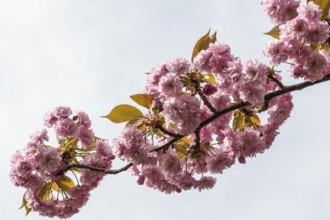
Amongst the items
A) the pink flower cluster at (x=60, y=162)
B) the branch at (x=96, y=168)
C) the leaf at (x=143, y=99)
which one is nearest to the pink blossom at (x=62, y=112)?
A: the pink flower cluster at (x=60, y=162)

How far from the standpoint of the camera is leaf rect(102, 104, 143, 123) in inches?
193

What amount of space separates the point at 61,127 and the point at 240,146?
189cm

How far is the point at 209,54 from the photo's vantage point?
4738 mm

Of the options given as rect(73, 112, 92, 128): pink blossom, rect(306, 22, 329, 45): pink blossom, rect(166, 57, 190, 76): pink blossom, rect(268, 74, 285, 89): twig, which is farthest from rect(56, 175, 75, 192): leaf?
rect(306, 22, 329, 45): pink blossom

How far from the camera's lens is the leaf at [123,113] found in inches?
193

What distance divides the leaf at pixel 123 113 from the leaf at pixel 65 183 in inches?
39.4

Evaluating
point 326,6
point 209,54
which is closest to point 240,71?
point 209,54

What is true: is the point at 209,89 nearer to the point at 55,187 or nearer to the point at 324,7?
the point at 324,7

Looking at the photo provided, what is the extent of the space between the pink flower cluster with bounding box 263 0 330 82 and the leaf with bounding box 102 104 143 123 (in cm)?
137

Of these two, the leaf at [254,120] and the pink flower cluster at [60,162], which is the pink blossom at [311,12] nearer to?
the leaf at [254,120]

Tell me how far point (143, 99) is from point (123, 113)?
266mm

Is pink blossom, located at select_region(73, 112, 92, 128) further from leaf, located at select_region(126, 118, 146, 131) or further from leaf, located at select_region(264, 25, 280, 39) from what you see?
leaf, located at select_region(264, 25, 280, 39)

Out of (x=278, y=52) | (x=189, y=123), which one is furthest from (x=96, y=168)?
(x=278, y=52)

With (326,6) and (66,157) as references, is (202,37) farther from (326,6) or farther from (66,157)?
(66,157)
